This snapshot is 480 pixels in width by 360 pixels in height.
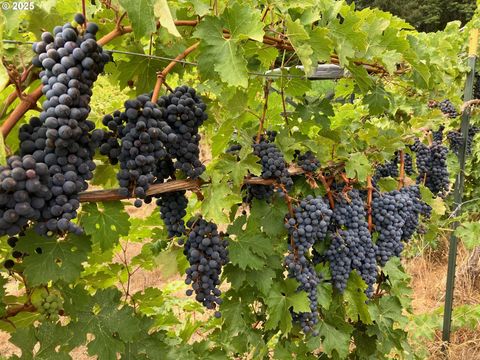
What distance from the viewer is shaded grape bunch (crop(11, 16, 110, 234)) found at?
42.0 inches

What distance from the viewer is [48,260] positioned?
53.8 inches

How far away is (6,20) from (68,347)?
111cm

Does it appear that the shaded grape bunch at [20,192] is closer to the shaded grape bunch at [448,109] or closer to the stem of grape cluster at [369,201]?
the stem of grape cluster at [369,201]

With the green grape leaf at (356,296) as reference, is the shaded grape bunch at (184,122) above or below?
above

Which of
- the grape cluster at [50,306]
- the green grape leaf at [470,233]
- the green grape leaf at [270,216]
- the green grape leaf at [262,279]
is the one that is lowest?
the green grape leaf at [470,233]

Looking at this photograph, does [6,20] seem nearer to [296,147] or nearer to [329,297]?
[296,147]

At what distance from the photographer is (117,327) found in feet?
5.18

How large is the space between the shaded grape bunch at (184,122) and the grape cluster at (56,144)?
297mm

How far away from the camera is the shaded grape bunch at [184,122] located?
4.60ft

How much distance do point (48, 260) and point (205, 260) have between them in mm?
525

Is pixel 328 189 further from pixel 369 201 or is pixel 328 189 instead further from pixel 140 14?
pixel 140 14

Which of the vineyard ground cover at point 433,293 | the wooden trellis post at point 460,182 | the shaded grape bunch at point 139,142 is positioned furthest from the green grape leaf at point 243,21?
the vineyard ground cover at point 433,293

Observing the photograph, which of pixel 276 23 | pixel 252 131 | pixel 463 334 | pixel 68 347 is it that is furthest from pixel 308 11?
pixel 463 334

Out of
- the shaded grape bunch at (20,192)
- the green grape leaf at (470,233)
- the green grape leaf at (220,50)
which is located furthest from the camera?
the green grape leaf at (470,233)
